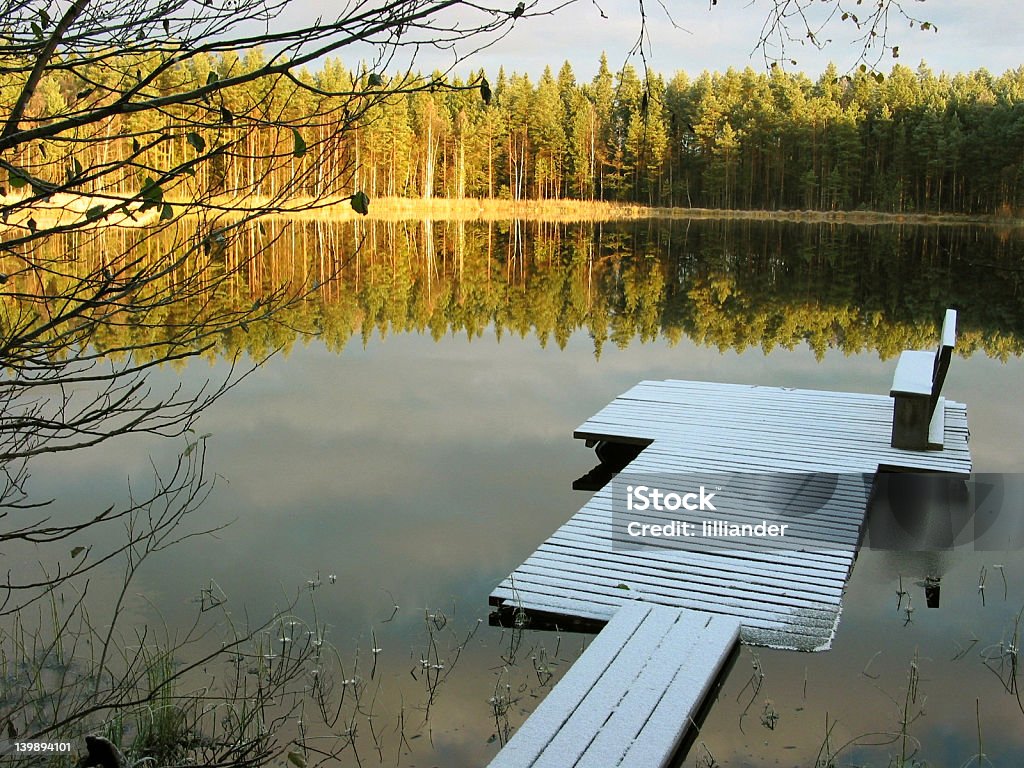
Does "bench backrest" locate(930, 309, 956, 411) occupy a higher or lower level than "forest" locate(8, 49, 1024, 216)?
lower

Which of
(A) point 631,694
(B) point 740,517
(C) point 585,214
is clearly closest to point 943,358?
(B) point 740,517

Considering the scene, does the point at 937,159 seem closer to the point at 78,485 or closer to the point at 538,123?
the point at 538,123

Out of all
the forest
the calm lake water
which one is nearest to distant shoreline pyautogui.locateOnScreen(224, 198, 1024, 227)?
the forest

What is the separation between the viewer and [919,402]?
6.96 m

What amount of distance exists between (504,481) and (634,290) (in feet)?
42.4

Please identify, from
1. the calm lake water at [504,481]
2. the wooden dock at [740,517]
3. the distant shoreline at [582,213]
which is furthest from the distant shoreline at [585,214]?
the wooden dock at [740,517]

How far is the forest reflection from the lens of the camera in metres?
15.0

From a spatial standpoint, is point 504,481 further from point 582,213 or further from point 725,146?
point 725,146

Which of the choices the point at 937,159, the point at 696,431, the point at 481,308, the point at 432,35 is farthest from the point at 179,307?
the point at 937,159

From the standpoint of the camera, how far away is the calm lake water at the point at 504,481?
13.2 feet

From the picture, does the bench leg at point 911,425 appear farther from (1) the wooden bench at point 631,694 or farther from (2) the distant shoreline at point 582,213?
(2) the distant shoreline at point 582,213

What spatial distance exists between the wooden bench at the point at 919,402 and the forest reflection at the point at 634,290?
4.13 meters

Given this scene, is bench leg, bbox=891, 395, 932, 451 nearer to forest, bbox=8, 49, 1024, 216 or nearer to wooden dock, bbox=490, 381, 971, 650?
wooden dock, bbox=490, 381, 971, 650

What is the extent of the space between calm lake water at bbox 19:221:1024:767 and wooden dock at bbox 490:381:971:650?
21 cm
